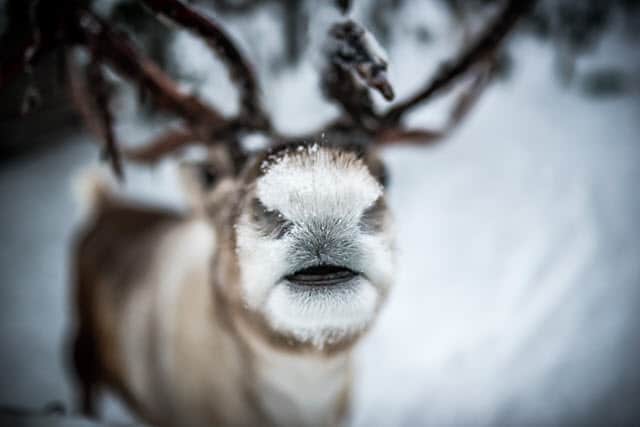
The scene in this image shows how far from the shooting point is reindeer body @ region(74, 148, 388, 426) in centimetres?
59

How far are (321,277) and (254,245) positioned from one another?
0.37 ft

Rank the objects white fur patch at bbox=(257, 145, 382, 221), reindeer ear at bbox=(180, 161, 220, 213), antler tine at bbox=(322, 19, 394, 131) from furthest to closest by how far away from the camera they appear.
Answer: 1. reindeer ear at bbox=(180, 161, 220, 213)
2. antler tine at bbox=(322, 19, 394, 131)
3. white fur patch at bbox=(257, 145, 382, 221)

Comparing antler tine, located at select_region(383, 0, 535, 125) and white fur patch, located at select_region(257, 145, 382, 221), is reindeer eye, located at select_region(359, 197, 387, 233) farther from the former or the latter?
antler tine, located at select_region(383, 0, 535, 125)

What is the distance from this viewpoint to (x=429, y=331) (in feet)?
6.31

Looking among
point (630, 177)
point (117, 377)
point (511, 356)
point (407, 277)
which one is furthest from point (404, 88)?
point (117, 377)

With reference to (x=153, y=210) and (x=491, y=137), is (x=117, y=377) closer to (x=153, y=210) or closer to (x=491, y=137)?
(x=153, y=210)

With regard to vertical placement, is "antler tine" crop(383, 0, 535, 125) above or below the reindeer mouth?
above

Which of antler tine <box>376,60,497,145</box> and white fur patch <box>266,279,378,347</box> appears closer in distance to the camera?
A: white fur patch <box>266,279,378,347</box>

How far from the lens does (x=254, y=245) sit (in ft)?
1.89

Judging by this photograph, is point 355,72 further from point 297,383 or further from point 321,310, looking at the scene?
point 297,383

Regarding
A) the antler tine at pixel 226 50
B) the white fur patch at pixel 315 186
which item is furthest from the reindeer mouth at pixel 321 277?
the antler tine at pixel 226 50

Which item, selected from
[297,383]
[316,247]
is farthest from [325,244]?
[297,383]

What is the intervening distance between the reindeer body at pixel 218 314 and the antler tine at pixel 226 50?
208mm

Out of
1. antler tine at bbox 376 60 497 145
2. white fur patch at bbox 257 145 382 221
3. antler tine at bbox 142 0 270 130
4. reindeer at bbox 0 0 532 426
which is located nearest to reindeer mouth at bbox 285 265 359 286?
reindeer at bbox 0 0 532 426
